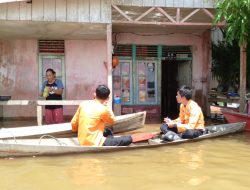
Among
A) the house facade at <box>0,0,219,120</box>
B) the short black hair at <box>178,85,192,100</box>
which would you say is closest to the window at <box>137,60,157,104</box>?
the house facade at <box>0,0,219,120</box>

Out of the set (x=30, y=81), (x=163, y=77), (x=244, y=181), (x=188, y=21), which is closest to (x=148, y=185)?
(x=244, y=181)

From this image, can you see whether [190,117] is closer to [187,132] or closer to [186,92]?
[187,132]

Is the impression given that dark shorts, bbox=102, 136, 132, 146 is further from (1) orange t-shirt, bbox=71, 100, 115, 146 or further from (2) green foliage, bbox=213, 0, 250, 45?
(2) green foliage, bbox=213, 0, 250, 45

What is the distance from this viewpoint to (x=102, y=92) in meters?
7.20

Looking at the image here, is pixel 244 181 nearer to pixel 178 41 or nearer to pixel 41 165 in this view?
pixel 41 165

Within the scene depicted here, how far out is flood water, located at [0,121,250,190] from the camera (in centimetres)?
556

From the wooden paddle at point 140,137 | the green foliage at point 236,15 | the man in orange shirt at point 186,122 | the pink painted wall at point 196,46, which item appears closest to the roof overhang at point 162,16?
the green foliage at point 236,15

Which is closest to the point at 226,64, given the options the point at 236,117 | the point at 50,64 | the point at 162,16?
the point at 236,117

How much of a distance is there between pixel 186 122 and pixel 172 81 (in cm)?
728

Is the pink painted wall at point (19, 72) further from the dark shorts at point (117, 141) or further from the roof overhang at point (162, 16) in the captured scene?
the dark shorts at point (117, 141)

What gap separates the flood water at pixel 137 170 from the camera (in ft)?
18.2

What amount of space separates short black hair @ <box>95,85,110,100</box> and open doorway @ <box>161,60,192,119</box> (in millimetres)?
7551

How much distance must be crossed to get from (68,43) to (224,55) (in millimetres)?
5434

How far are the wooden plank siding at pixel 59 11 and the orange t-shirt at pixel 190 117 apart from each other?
3344mm
